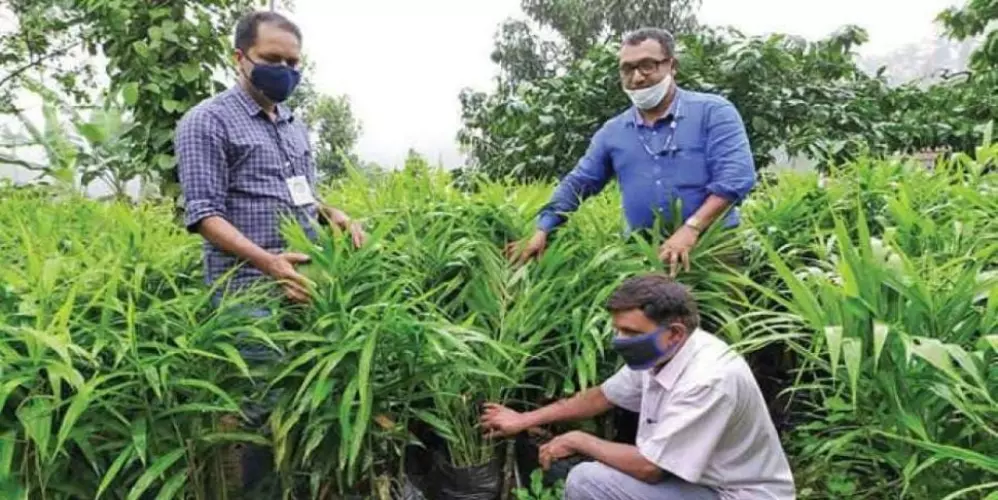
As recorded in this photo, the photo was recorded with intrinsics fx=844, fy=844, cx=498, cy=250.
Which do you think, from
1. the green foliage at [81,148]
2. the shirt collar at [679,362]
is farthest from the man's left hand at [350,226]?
→ the green foliage at [81,148]

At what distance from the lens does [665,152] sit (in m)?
2.57

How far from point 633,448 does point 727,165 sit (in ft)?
3.09

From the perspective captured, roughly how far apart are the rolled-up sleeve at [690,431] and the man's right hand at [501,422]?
1.29 ft

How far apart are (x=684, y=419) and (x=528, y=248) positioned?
86cm

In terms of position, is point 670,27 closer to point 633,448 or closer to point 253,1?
point 253,1

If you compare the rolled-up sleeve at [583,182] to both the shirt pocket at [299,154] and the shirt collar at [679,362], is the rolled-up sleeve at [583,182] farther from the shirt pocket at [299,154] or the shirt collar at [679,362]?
the shirt collar at [679,362]

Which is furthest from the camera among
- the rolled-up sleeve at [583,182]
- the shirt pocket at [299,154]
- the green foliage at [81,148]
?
the green foliage at [81,148]

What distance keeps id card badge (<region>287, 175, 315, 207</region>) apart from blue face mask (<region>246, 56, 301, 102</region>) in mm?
223

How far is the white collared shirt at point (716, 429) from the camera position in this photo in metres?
1.77

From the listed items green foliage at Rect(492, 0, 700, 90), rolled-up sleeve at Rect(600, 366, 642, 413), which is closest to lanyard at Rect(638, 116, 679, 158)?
rolled-up sleeve at Rect(600, 366, 642, 413)

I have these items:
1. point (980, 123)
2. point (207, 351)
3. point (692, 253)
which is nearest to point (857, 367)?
point (692, 253)

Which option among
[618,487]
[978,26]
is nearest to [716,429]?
[618,487]

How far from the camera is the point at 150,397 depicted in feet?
5.85

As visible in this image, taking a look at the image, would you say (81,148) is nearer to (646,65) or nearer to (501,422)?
(646,65)
